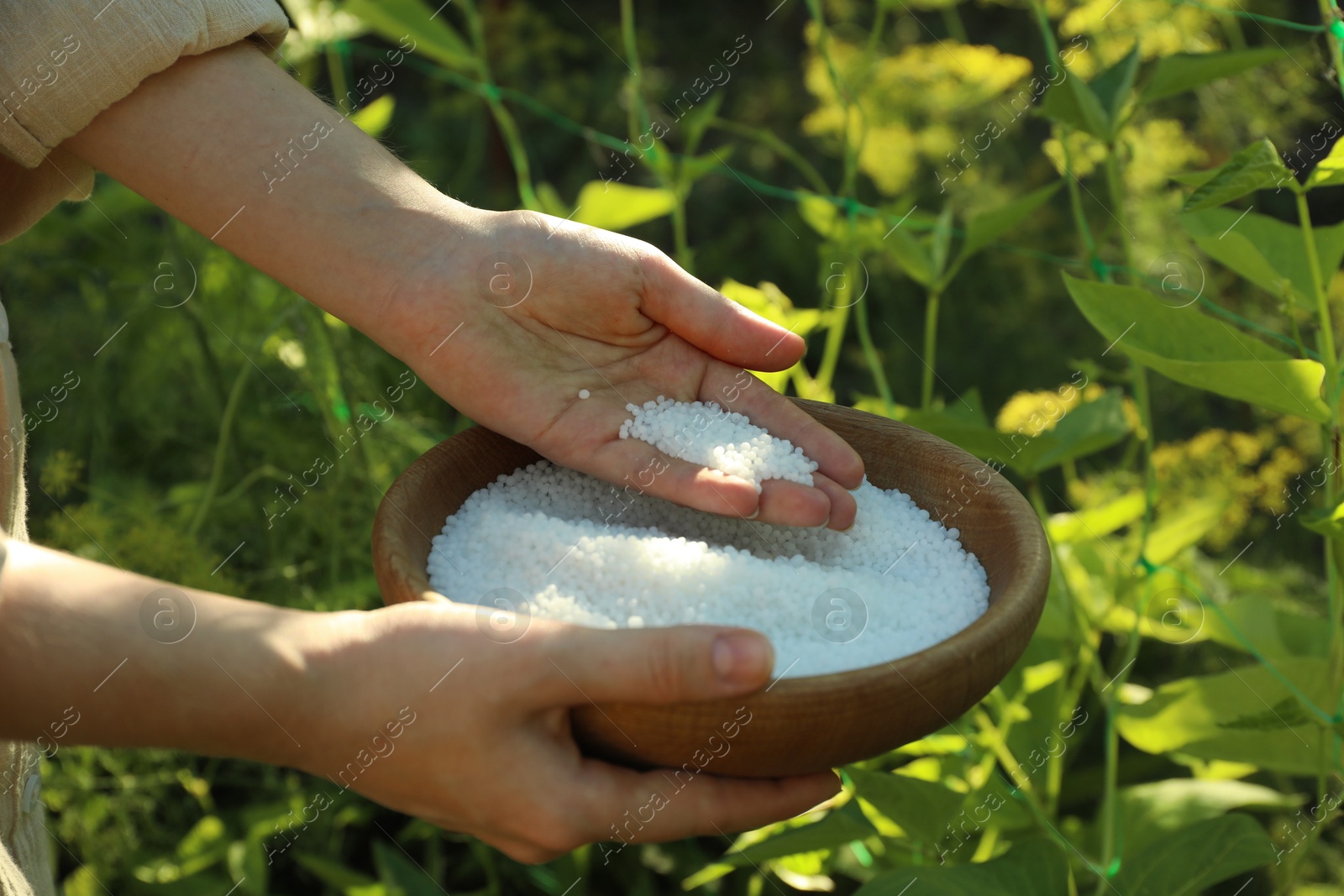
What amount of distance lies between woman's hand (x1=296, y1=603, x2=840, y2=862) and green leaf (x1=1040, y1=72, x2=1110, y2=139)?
490 millimetres

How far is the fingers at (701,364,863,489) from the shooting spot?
2.56 ft

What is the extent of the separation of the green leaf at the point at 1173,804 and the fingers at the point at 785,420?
415 mm

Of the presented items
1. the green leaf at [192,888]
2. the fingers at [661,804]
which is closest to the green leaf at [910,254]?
the fingers at [661,804]

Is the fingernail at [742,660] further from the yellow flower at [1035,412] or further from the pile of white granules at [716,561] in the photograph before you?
the yellow flower at [1035,412]

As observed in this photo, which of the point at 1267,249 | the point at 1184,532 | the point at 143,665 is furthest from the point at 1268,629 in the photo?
the point at 143,665

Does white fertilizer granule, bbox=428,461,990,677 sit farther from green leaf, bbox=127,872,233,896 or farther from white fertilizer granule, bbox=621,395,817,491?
green leaf, bbox=127,872,233,896

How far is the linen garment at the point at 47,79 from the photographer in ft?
2.11

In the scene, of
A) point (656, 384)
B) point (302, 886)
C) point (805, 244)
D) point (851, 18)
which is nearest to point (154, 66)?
point (656, 384)

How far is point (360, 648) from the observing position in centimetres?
53

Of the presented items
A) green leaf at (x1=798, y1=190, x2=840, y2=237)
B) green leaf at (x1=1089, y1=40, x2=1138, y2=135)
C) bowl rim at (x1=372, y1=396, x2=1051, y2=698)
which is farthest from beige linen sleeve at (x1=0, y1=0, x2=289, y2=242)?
green leaf at (x1=1089, y1=40, x2=1138, y2=135)

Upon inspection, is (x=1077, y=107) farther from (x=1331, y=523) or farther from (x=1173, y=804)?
(x=1173, y=804)

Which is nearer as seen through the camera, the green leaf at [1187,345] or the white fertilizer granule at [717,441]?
the green leaf at [1187,345]

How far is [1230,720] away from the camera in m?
0.84

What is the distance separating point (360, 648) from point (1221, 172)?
1.84 feet
